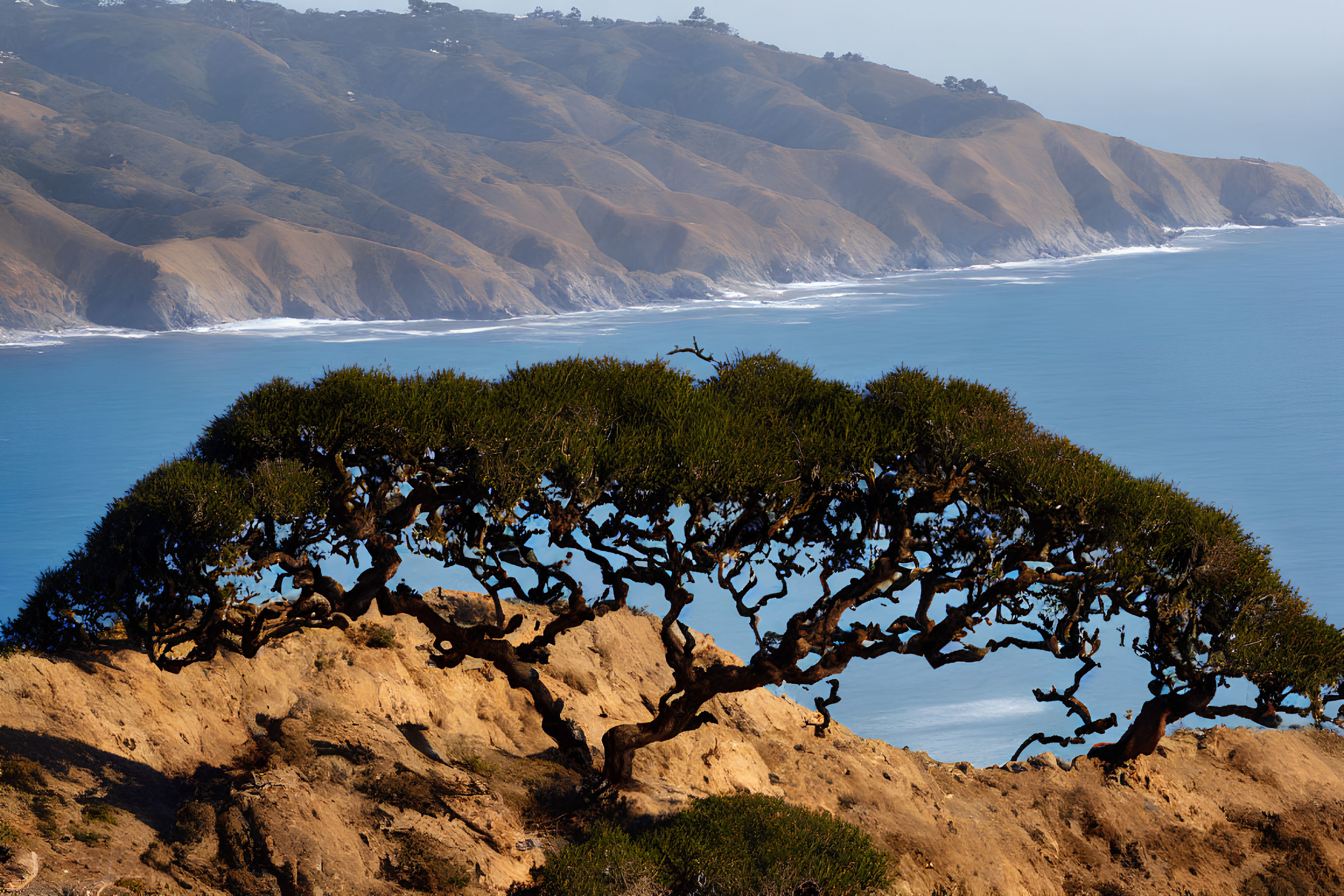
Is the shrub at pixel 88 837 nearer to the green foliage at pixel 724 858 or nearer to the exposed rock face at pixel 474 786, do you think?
the exposed rock face at pixel 474 786

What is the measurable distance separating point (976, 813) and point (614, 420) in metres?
13.5

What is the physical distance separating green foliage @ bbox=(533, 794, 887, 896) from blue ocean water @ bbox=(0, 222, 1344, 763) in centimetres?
3280

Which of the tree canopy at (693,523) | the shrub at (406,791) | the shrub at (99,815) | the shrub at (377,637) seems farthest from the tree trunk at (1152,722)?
the shrub at (99,815)

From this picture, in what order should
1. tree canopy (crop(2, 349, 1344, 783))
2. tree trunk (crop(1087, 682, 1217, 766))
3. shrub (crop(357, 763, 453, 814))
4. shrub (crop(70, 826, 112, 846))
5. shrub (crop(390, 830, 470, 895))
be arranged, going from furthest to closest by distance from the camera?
1. tree trunk (crop(1087, 682, 1217, 766))
2. shrub (crop(357, 763, 453, 814))
3. tree canopy (crop(2, 349, 1344, 783))
4. shrub (crop(390, 830, 470, 895))
5. shrub (crop(70, 826, 112, 846))

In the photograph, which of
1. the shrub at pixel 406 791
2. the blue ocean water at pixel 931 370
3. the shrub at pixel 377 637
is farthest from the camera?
the blue ocean water at pixel 931 370

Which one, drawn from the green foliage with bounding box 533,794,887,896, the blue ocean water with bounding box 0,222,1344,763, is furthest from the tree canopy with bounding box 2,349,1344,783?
the blue ocean water with bounding box 0,222,1344,763

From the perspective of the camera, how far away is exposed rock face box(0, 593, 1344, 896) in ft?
51.9

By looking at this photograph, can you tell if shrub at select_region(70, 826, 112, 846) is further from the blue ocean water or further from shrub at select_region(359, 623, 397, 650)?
the blue ocean water

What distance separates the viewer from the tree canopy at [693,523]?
17234mm

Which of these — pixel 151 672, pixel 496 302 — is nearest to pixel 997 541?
pixel 151 672

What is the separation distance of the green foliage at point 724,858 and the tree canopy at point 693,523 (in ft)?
8.55

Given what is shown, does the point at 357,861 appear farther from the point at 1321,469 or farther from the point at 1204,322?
the point at 1204,322

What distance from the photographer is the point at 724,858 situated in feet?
55.9

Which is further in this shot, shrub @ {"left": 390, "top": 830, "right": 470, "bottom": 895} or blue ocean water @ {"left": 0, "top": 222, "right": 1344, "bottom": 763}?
blue ocean water @ {"left": 0, "top": 222, "right": 1344, "bottom": 763}
